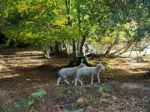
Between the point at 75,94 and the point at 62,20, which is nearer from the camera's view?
the point at 75,94

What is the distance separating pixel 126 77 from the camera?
18.5 metres

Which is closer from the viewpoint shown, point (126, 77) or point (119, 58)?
point (126, 77)

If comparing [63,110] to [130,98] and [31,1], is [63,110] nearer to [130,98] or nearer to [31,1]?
[130,98]

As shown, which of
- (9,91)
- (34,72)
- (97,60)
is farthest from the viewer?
(97,60)

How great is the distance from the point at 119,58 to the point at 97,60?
203cm

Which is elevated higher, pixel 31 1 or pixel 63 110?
pixel 31 1

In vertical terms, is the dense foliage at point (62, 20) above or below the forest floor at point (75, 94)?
above

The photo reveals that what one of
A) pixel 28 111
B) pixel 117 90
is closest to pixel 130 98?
pixel 117 90

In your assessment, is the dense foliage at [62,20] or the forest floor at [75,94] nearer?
the forest floor at [75,94]

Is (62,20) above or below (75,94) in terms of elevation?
above

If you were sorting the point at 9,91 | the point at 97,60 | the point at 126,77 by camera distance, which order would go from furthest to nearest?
the point at 97,60, the point at 126,77, the point at 9,91

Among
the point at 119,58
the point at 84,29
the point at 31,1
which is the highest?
the point at 31,1

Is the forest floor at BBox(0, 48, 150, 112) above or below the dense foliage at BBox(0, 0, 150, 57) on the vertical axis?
below

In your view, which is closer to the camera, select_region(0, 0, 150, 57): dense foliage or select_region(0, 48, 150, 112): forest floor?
select_region(0, 48, 150, 112): forest floor
